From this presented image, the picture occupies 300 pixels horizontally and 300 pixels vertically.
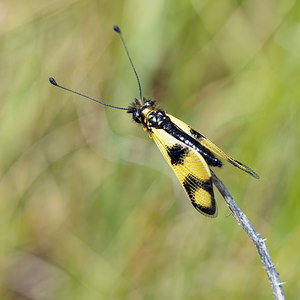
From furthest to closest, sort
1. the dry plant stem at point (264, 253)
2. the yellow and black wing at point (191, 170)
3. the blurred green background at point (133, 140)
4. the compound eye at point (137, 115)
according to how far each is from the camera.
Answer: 1. the blurred green background at point (133, 140)
2. the compound eye at point (137, 115)
3. the yellow and black wing at point (191, 170)
4. the dry plant stem at point (264, 253)

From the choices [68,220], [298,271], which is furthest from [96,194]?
[298,271]

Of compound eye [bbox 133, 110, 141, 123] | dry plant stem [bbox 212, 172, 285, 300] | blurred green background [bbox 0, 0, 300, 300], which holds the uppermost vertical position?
blurred green background [bbox 0, 0, 300, 300]

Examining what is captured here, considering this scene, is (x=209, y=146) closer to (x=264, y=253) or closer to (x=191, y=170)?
(x=191, y=170)

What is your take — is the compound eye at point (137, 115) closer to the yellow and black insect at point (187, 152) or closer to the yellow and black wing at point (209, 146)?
the yellow and black insect at point (187, 152)

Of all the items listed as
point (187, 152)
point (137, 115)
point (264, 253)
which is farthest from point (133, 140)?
point (264, 253)

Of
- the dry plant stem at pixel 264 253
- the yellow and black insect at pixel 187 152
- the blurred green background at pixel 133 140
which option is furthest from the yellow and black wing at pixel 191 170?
the blurred green background at pixel 133 140

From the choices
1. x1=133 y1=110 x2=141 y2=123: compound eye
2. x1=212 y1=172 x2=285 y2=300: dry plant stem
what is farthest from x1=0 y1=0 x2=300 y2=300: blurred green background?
x1=212 y1=172 x2=285 y2=300: dry plant stem

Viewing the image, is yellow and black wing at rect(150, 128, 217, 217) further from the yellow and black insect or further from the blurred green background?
the blurred green background

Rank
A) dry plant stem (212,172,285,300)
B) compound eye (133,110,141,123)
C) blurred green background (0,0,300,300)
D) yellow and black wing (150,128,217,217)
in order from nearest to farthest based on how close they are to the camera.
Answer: dry plant stem (212,172,285,300) → yellow and black wing (150,128,217,217) → compound eye (133,110,141,123) → blurred green background (0,0,300,300)
